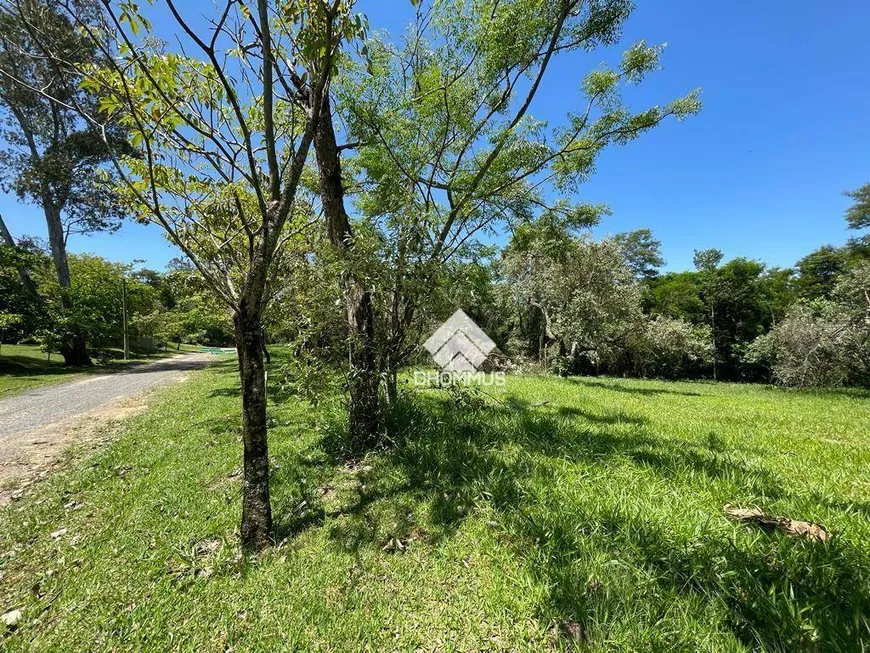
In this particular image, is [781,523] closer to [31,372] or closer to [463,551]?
[463,551]

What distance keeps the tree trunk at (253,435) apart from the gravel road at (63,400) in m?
6.32

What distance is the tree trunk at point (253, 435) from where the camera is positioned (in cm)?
221

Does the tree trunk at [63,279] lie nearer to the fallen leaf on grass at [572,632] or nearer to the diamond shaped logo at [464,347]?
the diamond shaped logo at [464,347]

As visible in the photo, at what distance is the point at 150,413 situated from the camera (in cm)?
705

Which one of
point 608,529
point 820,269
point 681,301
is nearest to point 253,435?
point 608,529

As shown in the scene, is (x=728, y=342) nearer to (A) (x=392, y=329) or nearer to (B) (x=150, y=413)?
(A) (x=392, y=329)

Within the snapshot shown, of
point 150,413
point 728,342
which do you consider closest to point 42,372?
point 150,413

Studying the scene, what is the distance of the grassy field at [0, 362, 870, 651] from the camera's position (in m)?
1.61

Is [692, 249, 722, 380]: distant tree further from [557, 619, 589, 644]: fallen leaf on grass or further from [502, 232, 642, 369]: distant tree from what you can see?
[557, 619, 589, 644]: fallen leaf on grass

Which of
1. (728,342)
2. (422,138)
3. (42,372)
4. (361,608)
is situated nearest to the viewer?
(361,608)

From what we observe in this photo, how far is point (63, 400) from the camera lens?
28.2ft

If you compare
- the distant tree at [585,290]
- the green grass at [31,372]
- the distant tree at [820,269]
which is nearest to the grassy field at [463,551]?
the distant tree at [585,290]

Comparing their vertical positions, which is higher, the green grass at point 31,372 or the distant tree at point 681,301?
the distant tree at point 681,301

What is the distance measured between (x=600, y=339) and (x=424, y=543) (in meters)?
14.6
